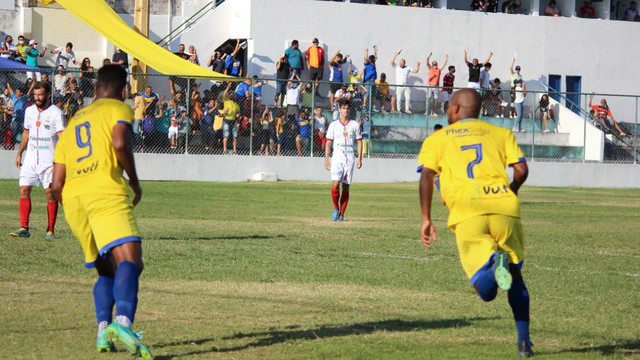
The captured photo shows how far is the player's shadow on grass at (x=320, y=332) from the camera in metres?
8.45

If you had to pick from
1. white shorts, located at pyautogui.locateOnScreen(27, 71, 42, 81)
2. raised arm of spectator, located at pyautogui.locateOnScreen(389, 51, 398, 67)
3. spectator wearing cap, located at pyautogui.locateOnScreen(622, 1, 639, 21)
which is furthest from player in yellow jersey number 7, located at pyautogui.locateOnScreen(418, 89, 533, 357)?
spectator wearing cap, located at pyautogui.locateOnScreen(622, 1, 639, 21)

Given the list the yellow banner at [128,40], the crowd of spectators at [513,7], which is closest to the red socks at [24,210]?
the yellow banner at [128,40]

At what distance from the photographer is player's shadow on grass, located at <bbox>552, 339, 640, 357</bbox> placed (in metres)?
8.51

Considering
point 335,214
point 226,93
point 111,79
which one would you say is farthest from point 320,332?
point 226,93

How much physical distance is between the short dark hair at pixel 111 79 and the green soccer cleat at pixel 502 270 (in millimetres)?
2882

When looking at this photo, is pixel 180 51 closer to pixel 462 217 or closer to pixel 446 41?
pixel 446 41

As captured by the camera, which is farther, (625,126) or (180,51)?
(625,126)

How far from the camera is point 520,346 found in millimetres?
8164

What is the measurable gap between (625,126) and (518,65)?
692cm

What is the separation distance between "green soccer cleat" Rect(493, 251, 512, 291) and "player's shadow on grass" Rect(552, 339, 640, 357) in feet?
3.88

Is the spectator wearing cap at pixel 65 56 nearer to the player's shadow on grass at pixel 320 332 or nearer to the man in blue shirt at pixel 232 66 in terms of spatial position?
the man in blue shirt at pixel 232 66

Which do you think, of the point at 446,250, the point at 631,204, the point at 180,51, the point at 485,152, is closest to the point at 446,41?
the point at 180,51

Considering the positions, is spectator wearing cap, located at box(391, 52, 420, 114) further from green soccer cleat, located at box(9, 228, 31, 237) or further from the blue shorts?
green soccer cleat, located at box(9, 228, 31, 237)

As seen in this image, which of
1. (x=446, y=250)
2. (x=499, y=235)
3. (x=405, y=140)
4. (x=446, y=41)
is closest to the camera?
(x=499, y=235)
